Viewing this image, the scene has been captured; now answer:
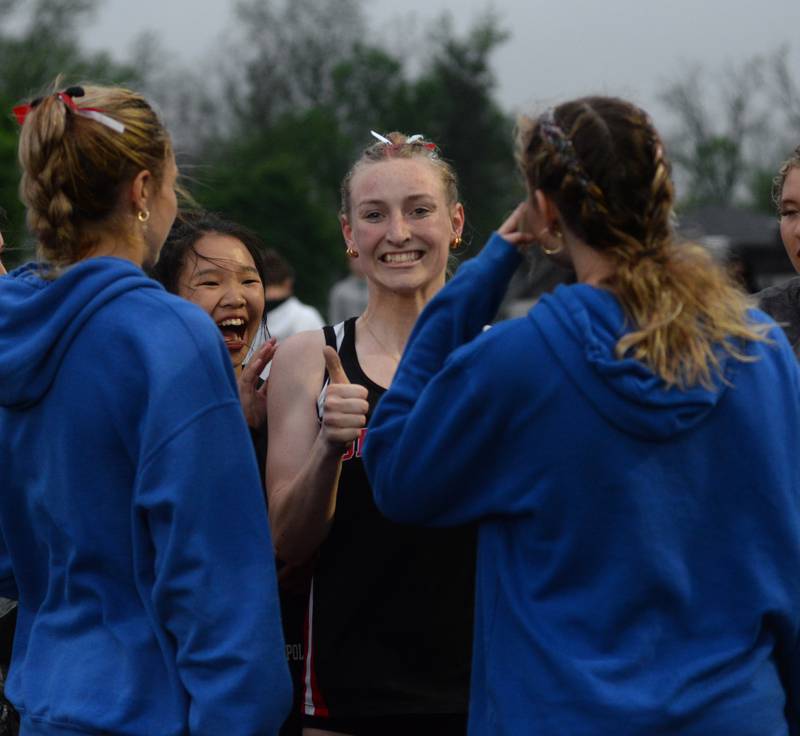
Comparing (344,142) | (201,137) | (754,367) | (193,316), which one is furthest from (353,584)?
(344,142)

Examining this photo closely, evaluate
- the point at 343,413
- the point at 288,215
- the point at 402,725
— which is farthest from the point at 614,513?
the point at 288,215

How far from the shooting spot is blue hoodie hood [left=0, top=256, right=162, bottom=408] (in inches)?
95.4

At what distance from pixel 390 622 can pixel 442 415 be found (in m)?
1.00

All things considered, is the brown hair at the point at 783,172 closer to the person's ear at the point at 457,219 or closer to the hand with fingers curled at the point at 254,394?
the person's ear at the point at 457,219

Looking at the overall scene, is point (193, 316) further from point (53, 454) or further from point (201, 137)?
point (201, 137)

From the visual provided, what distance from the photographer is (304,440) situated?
3.24m

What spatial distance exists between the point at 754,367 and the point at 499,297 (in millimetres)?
517

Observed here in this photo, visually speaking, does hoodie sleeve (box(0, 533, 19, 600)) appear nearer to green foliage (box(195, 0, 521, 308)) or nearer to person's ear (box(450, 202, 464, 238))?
person's ear (box(450, 202, 464, 238))

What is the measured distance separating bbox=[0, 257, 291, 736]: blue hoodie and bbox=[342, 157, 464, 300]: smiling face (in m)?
1.05

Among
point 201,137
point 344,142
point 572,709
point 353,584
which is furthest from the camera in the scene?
point 344,142

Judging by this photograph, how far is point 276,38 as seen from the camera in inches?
2338

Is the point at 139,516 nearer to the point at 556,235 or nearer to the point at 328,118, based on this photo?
the point at 556,235

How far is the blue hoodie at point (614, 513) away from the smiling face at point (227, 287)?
62.2 inches

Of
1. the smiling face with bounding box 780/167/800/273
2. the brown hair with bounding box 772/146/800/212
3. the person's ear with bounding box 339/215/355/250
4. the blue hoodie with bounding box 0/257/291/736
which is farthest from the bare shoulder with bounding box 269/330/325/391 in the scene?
the brown hair with bounding box 772/146/800/212
